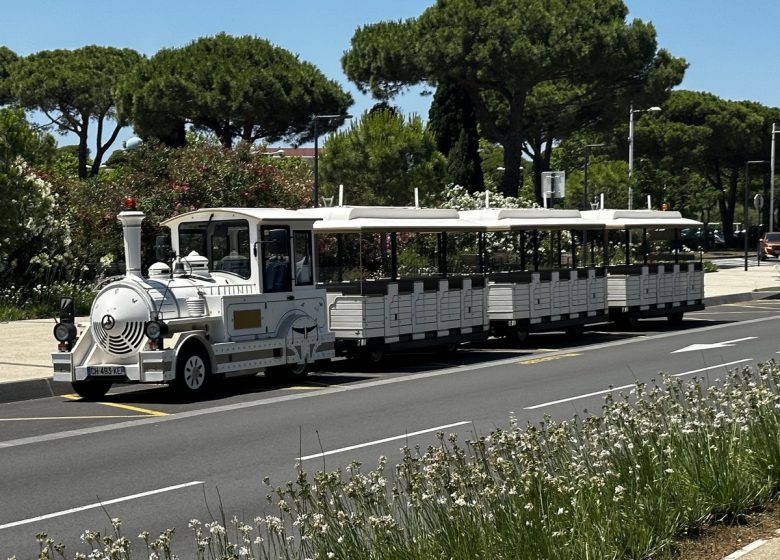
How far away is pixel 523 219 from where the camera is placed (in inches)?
965

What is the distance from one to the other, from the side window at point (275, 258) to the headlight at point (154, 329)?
2257mm

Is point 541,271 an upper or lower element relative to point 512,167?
lower

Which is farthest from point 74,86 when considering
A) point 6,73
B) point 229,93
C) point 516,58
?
point 516,58

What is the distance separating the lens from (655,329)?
2766cm

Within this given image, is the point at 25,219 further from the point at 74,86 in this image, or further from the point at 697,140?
the point at 697,140

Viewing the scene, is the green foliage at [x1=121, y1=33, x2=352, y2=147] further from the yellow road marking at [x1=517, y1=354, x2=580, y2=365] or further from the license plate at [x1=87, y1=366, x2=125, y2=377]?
the license plate at [x1=87, y1=366, x2=125, y2=377]

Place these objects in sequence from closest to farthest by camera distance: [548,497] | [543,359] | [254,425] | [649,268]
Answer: [548,497]
[254,425]
[543,359]
[649,268]

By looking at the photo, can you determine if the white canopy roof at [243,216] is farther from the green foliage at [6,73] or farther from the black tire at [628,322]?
the green foliage at [6,73]

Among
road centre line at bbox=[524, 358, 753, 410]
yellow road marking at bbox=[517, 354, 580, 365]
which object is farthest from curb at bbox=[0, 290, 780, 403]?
yellow road marking at bbox=[517, 354, 580, 365]

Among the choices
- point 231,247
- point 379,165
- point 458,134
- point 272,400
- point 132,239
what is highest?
point 458,134

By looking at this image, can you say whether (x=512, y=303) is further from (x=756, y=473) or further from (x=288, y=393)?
(x=756, y=473)

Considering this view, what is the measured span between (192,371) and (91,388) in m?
1.57

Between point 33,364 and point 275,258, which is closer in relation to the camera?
point 275,258

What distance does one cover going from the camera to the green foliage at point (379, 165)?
45281mm
